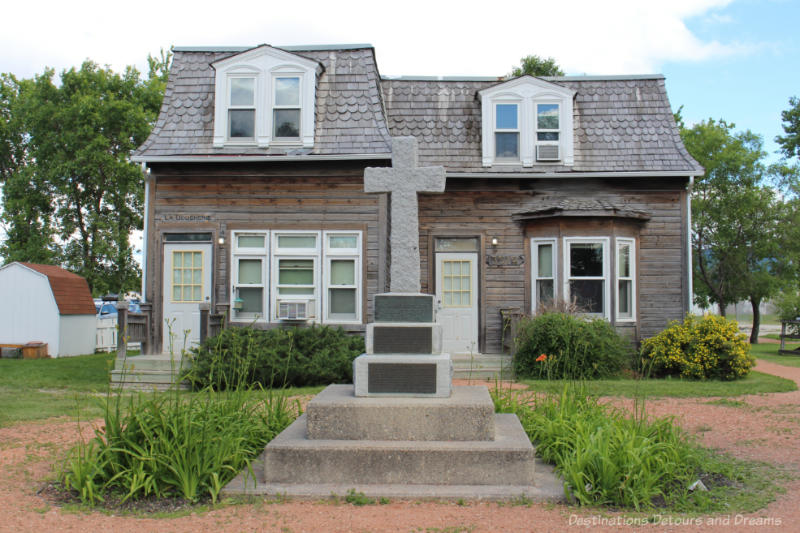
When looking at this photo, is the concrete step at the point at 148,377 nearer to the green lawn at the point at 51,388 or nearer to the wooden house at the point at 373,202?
the green lawn at the point at 51,388

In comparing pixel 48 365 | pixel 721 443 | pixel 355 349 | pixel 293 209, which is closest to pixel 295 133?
pixel 293 209

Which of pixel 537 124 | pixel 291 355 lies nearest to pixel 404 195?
pixel 291 355

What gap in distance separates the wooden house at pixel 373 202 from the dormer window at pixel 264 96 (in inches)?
1.2

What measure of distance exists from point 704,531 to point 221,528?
330 cm

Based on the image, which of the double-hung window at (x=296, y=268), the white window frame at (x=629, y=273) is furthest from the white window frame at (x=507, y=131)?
the double-hung window at (x=296, y=268)

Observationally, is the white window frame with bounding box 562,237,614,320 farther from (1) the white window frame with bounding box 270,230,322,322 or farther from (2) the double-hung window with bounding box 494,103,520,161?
(1) the white window frame with bounding box 270,230,322,322

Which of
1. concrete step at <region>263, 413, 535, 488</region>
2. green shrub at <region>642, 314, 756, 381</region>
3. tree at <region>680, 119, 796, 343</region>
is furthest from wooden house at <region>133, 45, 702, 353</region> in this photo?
tree at <region>680, 119, 796, 343</region>

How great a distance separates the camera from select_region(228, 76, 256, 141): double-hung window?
13.3 metres

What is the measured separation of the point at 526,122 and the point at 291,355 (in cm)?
723

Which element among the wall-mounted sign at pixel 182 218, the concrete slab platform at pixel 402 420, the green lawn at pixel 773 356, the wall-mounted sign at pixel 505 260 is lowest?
the green lawn at pixel 773 356

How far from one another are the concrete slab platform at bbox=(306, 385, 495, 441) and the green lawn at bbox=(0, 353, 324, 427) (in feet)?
7.71

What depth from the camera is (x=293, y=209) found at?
1303cm

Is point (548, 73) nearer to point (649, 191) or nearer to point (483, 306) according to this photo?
point (649, 191)

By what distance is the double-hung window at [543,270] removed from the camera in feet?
44.1
